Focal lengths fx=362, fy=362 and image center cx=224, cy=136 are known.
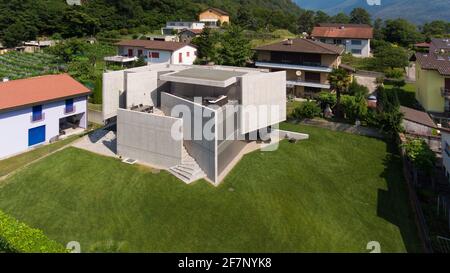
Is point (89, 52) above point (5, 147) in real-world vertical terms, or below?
above

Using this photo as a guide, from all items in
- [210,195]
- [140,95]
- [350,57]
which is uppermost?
[350,57]

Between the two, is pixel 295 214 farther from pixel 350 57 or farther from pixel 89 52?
pixel 89 52

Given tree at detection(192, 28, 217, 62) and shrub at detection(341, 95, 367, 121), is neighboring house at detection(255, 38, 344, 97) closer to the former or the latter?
shrub at detection(341, 95, 367, 121)

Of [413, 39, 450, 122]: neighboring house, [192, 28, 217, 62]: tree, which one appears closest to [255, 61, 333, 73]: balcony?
[413, 39, 450, 122]: neighboring house

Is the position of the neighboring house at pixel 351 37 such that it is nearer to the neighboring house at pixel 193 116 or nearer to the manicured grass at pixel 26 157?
the neighboring house at pixel 193 116

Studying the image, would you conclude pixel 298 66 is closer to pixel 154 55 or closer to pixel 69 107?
pixel 154 55

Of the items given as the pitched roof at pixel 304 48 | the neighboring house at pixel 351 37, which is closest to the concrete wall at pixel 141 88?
the pitched roof at pixel 304 48

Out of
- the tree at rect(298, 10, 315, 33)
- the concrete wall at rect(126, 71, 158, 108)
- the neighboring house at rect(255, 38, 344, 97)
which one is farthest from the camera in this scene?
the tree at rect(298, 10, 315, 33)

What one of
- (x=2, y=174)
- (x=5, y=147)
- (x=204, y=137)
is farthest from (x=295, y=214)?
(x=5, y=147)
